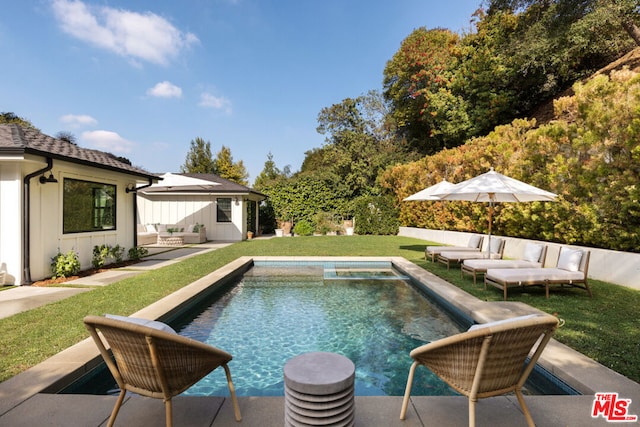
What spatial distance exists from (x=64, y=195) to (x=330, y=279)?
7033mm

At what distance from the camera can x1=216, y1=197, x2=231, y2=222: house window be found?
18500mm

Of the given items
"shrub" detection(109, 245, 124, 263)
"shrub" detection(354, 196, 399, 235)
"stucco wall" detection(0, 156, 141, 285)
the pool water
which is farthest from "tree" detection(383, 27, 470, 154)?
"stucco wall" detection(0, 156, 141, 285)

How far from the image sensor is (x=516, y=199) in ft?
27.8

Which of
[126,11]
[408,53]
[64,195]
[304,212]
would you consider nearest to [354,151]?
[304,212]

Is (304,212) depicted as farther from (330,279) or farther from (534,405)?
(534,405)

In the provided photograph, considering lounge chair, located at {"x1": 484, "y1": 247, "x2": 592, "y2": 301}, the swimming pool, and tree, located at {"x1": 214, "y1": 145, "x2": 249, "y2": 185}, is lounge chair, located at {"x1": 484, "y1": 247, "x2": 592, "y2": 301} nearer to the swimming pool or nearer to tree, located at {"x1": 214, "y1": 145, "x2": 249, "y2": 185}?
the swimming pool

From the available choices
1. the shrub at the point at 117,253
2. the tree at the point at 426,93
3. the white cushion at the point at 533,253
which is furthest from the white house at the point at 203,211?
the tree at the point at 426,93

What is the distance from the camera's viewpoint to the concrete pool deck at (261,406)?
2.47 meters

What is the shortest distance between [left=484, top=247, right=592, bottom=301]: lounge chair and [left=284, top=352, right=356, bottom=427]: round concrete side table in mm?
5216

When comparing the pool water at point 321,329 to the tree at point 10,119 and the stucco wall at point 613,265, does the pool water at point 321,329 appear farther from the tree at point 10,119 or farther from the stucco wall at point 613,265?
the tree at point 10,119

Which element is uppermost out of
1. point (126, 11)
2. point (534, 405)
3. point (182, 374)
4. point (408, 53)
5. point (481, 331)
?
point (408, 53)

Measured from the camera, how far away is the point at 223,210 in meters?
18.6

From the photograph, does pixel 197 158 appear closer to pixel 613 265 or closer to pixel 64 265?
pixel 64 265

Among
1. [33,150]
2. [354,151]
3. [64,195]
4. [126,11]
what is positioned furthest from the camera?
[354,151]
